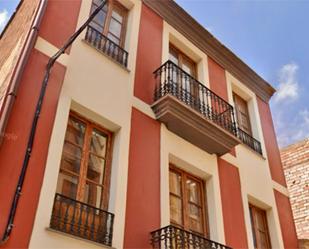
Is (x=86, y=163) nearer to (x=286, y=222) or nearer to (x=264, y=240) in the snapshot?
(x=264, y=240)

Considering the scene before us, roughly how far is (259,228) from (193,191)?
2239 mm

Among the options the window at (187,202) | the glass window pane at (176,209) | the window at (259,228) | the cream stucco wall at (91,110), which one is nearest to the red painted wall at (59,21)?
the cream stucco wall at (91,110)

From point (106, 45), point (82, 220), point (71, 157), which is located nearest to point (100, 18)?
point (106, 45)

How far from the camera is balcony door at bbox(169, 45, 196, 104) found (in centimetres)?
816

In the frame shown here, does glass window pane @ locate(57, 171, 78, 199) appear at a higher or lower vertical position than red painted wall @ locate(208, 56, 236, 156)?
lower

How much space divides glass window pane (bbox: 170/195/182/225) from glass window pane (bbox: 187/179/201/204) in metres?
0.40

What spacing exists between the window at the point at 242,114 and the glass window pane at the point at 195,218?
3.63 metres

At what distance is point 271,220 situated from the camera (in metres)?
9.05

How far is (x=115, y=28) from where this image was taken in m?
8.45

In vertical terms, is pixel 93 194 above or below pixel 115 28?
below

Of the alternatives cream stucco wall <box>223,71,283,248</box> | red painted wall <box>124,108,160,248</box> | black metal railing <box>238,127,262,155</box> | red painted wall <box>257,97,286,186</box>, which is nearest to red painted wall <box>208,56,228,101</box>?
cream stucco wall <box>223,71,283,248</box>

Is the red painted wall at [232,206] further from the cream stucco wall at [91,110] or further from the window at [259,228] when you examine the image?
the cream stucco wall at [91,110]

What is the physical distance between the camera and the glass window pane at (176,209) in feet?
22.6

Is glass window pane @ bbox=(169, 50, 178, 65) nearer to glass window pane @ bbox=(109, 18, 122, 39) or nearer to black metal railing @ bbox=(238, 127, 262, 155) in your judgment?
glass window pane @ bbox=(109, 18, 122, 39)
